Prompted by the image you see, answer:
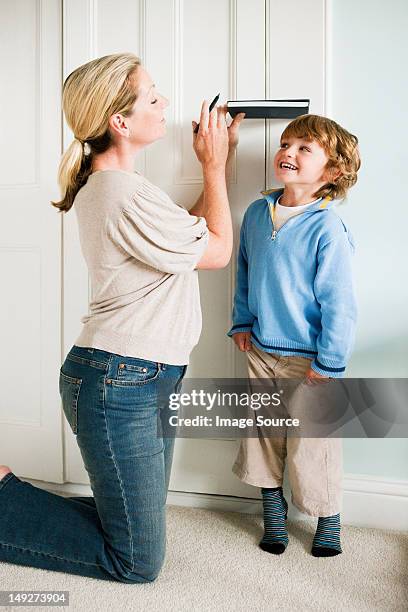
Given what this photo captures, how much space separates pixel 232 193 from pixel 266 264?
303 millimetres

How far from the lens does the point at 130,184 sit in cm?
134

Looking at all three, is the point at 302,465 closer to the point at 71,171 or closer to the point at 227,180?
the point at 227,180

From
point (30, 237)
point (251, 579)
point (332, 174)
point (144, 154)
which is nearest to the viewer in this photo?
point (251, 579)

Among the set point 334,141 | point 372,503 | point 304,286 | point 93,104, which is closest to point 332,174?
point 334,141

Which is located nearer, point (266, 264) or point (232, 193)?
point (266, 264)

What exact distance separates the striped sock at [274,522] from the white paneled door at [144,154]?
0.64 feet

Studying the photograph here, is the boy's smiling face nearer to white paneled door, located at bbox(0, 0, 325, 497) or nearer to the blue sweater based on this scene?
the blue sweater

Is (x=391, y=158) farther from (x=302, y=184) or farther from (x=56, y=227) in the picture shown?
(x=56, y=227)

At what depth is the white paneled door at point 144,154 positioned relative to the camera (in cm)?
177

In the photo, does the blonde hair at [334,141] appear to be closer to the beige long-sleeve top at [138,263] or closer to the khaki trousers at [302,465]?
the beige long-sleeve top at [138,263]

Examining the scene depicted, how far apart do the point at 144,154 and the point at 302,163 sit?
0.55 m

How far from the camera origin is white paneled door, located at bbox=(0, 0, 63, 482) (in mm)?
2008

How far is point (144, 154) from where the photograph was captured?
1.88 metres

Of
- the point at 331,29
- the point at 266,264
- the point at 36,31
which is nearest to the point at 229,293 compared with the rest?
the point at 266,264
